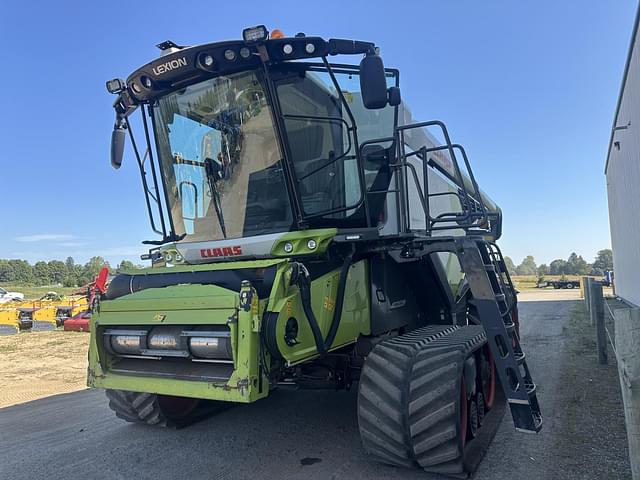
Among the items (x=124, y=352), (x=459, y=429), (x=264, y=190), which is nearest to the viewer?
(x=459, y=429)

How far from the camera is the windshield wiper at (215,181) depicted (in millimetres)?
4574

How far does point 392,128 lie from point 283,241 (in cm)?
178

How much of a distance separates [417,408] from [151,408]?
2683 millimetres

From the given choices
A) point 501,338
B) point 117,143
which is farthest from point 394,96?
point 117,143

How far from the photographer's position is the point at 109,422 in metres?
5.31

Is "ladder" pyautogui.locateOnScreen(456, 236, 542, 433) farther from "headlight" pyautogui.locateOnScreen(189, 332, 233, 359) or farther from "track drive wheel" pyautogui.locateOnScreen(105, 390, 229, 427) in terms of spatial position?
"track drive wheel" pyautogui.locateOnScreen(105, 390, 229, 427)

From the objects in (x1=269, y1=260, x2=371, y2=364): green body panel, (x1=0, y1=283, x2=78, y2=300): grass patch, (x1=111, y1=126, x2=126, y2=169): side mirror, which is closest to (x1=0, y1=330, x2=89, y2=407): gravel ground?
(x1=111, y1=126, x2=126, y2=169): side mirror

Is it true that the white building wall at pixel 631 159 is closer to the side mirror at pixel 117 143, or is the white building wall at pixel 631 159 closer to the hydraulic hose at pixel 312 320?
the hydraulic hose at pixel 312 320

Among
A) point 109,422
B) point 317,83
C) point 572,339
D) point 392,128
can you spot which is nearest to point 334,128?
point 317,83

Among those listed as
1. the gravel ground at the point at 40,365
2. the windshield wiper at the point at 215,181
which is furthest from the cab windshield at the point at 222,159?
the gravel ground at the point at 40,365

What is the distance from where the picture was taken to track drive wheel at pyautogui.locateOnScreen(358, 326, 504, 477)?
3.46 metres

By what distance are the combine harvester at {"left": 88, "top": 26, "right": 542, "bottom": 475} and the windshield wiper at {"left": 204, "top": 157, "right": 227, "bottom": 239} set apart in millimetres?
19

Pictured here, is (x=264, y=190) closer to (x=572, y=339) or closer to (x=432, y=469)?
(x=432, y=469)

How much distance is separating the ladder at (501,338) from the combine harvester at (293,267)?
0.04 feet
